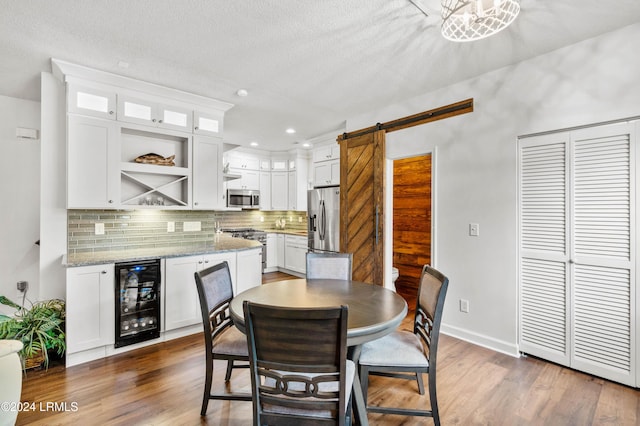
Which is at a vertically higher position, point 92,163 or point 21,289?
point 92,163

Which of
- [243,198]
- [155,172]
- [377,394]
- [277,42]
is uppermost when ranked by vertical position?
[277,42]

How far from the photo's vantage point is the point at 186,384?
7.64 ft

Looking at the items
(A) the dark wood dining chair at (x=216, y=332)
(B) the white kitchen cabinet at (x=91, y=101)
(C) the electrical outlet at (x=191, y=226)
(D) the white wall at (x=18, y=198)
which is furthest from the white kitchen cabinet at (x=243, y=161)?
(A) the dark wood dining chair at (x=216, y=332)

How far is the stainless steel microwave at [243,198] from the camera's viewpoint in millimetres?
6120

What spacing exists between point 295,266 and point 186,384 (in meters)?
3.82

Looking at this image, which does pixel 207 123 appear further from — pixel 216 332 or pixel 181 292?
pixel 216 332

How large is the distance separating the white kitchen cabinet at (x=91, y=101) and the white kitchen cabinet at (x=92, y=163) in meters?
0.06

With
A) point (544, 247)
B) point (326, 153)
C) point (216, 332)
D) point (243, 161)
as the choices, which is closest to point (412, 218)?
point (326, 153)

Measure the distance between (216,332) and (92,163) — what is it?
2148 mm

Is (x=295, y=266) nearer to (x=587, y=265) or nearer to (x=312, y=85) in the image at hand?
(x=312, y=85)

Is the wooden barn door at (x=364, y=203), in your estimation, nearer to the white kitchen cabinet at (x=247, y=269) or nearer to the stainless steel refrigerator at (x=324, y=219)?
the stainless steel refrigerator at (x=324, y=219)

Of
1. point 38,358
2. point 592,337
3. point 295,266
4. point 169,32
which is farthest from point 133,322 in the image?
point 592,337

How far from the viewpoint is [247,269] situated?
12.2 ft

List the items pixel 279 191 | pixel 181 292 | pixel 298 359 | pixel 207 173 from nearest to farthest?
pixel 298 359 < pixel 181 292 < pixel 207 173 < pixel 279 191
